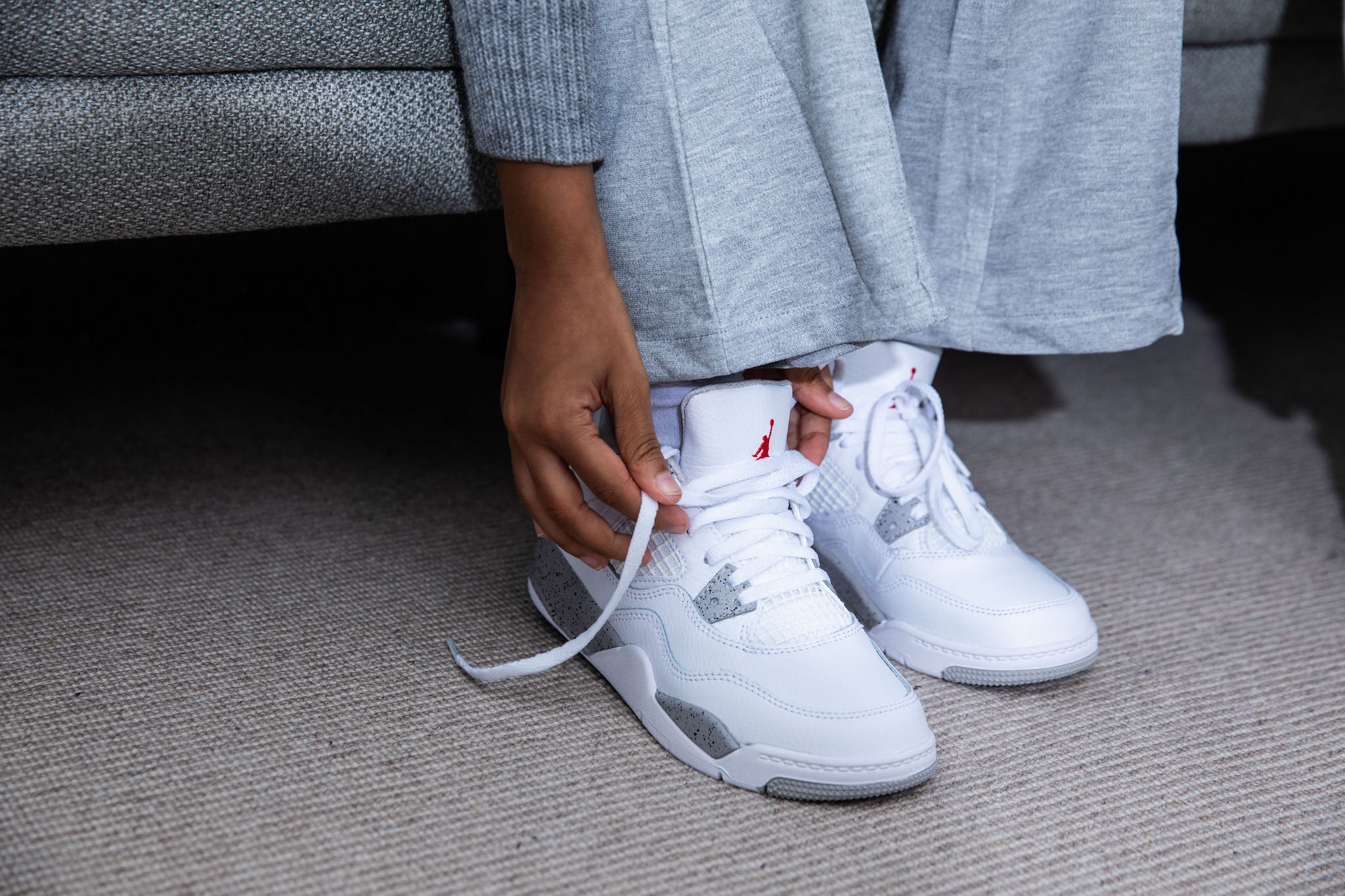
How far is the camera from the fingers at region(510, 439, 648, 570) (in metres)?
0.48

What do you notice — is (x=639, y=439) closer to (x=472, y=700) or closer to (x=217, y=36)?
(x=472, y=700)

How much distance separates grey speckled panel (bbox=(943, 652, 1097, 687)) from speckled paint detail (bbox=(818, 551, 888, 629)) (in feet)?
0.17

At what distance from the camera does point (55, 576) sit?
61 centimetres

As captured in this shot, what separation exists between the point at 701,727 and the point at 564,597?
12 centimetres

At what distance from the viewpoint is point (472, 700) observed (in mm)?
535

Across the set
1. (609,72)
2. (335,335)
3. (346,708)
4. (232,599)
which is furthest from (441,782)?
(335,335)

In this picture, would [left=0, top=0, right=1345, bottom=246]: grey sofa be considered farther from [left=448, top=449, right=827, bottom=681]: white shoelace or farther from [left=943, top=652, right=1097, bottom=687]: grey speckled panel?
[left=943, top=652, right=1097, bottom=687]: grey speckled panel

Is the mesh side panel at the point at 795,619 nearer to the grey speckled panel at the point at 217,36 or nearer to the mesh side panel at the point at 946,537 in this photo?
the mesh side panel at the point at 946,537

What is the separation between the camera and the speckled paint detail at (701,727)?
49 cm

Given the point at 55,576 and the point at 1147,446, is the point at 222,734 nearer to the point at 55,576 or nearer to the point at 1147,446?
the point at 55,576

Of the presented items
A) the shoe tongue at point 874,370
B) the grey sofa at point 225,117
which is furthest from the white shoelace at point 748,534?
the grey sofa at point 225,117

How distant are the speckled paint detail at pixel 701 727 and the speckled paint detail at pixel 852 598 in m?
0.13

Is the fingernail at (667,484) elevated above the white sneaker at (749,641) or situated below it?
above

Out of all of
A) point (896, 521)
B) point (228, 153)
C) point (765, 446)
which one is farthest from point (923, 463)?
point (228, 153)
